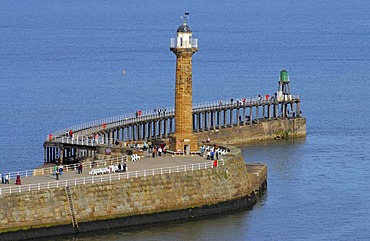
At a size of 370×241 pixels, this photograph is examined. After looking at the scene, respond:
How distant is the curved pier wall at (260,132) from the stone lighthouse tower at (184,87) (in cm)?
2027

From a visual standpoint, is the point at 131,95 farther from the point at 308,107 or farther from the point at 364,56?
the point at 364,56

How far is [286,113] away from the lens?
116938 mm

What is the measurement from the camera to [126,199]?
72562 mm

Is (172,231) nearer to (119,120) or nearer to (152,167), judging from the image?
(152,167)

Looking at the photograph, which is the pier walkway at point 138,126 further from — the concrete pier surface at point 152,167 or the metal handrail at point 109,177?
the metal handrail at point 109,177

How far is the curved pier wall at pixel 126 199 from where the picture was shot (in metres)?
68.5

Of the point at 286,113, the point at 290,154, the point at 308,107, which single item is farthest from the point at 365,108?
the point at 290,154

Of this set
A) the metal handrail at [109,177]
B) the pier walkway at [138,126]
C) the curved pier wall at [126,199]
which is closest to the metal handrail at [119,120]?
the pier walkway at [138,126]

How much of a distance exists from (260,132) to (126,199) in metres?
38.4

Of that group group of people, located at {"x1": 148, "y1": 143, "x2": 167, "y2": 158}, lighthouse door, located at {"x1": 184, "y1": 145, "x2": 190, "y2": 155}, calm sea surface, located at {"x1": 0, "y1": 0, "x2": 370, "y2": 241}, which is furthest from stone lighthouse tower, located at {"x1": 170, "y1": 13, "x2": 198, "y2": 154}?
calm sea surface, located at {"x1": 0, "y1": 0, "x2": 370, "y2": 241}

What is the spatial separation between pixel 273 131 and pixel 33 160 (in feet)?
73.1

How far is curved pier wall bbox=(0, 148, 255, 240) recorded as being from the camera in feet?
225

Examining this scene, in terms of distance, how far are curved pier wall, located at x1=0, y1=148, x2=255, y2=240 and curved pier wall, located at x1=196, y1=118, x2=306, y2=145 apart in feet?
83.9

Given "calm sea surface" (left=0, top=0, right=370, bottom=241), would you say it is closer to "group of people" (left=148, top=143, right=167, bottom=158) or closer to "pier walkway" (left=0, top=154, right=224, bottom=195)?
"pier walkway" (left=0, top=154, right=224, bottom=195)
